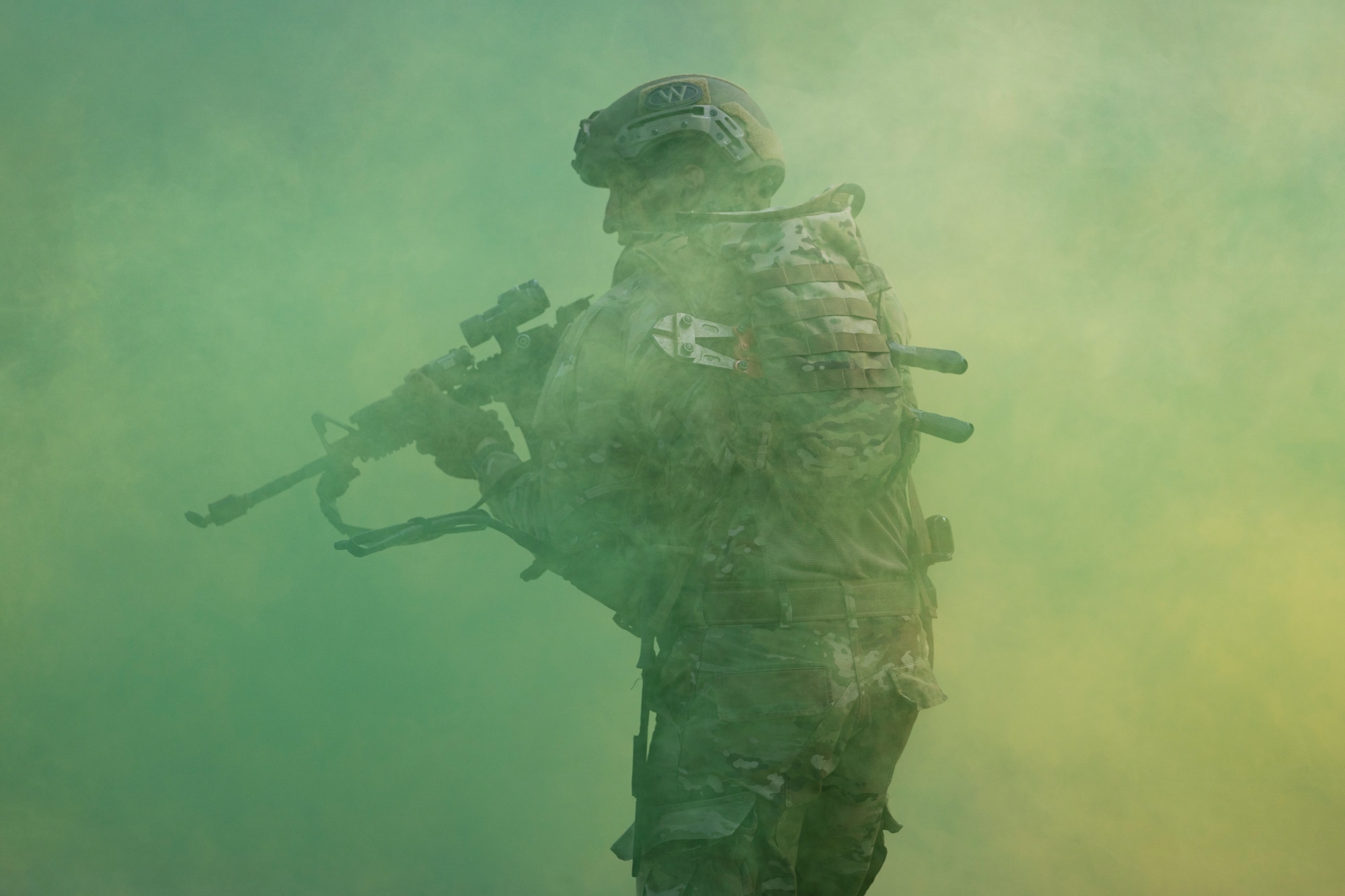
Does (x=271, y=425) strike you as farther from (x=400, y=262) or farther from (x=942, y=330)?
(x=942, y=330)

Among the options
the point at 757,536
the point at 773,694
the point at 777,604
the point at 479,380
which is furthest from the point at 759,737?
the point at 479,380

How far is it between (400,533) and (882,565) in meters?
0.96

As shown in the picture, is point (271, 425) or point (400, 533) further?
point (271, 425)

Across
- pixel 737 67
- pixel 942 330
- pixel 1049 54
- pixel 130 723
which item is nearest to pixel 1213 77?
pixel 1049 54

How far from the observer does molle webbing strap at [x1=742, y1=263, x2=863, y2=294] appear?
1.49 m

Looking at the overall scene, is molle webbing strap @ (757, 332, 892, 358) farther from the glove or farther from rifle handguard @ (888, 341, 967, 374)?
the glove

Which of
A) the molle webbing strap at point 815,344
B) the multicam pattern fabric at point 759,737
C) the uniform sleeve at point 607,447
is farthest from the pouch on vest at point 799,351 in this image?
the multicam pattern fabric at point 759,737

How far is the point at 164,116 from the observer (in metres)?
2.91

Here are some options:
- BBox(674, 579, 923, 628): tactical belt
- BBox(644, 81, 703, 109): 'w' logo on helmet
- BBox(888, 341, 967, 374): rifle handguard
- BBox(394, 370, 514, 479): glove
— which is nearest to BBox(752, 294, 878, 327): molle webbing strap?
BBox(888, 341, 967, 374): rifle handguard

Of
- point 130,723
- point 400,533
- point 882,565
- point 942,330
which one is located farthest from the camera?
point 942,330

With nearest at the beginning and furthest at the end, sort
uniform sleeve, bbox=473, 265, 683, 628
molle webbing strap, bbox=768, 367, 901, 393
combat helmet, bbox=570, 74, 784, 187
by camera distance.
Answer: molle webbing strap, bbox=768, 367, 901, 393
uniform sleeve, bbox=473, 265, 683, 628
combat helmet, bbox=570, 74, 784, 187

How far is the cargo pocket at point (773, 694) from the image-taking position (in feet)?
4.76

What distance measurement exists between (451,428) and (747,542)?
2.34ft

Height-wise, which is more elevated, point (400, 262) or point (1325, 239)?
point (1325, 239)
